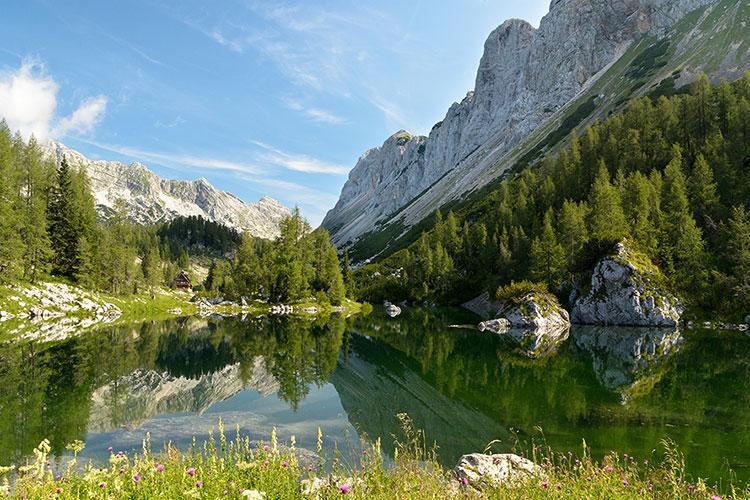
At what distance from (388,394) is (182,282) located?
166 m

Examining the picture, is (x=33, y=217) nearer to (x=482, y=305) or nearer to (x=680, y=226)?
(x=482, y=305)

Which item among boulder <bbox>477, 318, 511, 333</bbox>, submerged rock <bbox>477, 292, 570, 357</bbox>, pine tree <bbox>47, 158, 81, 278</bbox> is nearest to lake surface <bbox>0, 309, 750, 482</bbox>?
submerged rock <bbox>477, 292, 570, 357</bbox>

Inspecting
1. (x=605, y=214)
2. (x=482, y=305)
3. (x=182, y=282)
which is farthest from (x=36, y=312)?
(x=182, y=282)

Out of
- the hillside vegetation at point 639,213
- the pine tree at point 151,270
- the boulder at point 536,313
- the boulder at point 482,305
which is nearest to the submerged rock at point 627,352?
the boulder at point 536,313

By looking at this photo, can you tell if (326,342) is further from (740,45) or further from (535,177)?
(740,45)

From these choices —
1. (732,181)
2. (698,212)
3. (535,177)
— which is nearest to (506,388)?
(698,212)

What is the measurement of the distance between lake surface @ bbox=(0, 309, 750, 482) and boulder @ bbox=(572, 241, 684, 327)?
16.3 metres

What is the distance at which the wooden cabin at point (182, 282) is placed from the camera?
570ft

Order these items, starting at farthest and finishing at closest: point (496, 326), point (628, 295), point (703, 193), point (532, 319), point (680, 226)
Result: point (703, 193), point (680, 226), point (496, 326), point (628, 295), point (532, 319)

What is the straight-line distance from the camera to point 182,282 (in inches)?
6939

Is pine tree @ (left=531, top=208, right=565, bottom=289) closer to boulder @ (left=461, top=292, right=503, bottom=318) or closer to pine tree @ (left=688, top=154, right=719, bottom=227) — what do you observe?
boulder @ (left=461, top=292, right=503, bottom=318)

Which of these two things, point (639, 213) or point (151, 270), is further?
point (151, 270)

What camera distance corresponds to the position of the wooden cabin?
17382 cm

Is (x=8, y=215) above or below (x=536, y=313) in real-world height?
above
